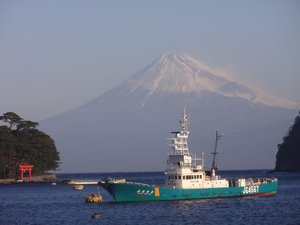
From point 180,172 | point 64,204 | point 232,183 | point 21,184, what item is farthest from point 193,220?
point 21,184

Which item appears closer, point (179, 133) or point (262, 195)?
point (179, 133)

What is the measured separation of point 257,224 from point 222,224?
251 cm

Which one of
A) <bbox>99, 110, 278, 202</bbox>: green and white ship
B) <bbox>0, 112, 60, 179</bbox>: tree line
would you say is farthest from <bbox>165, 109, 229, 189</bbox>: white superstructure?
<bbox>0, 112, 60, 179</bbox>: tree line

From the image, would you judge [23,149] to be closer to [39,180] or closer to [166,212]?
[39,180]

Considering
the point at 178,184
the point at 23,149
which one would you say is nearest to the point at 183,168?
the point at 178,184

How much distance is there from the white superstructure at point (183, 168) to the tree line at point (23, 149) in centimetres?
8114

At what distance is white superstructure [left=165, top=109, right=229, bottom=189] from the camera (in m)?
82.6

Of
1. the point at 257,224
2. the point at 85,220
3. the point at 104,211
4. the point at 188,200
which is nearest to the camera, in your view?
the point at 257,224

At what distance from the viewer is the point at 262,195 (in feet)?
306

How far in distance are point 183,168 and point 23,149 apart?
86.2 m

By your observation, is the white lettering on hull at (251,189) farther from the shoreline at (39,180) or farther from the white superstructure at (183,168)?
the shoreline at (39,180)

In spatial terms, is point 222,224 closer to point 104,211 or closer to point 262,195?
point 104,211

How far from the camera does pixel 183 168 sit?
82.4 meters

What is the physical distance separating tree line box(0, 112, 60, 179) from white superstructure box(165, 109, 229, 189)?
3195 inches
